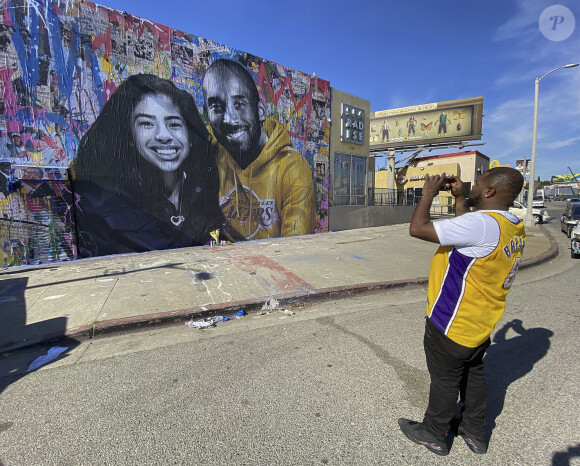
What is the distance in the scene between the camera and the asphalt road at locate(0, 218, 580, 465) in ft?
7.18

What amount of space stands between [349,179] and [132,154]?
10443mm

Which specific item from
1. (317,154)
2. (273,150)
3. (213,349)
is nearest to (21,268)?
(213,349)

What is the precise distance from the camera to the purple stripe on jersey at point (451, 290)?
1975 millimetres

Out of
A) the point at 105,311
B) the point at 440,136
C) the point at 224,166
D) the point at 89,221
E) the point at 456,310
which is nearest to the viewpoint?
the point at 456,310

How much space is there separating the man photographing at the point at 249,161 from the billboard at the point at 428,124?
18.5 m

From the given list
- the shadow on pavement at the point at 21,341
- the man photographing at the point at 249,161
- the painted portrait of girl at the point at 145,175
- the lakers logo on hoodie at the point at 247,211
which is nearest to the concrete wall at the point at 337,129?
the man photographing at the point at 249,161

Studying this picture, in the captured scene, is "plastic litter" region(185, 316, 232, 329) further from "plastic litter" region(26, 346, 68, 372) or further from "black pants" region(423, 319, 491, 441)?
"black pants" region(423, 319, 491, 441)

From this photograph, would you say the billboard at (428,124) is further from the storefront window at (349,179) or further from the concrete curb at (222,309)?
the concrete curb at (222,309)

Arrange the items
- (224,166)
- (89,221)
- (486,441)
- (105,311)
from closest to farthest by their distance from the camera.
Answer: (486,441)
(105,311)
(89,221)
(224,166)

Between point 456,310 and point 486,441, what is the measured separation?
1.01 m

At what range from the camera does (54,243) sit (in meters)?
8.52

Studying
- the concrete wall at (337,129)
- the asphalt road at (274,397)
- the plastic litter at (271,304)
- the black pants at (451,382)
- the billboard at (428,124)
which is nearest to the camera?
the black pants at (451,382)

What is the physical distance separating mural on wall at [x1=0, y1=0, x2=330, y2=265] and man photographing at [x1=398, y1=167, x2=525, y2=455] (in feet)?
31.3

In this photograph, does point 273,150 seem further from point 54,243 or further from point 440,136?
point 440,136
